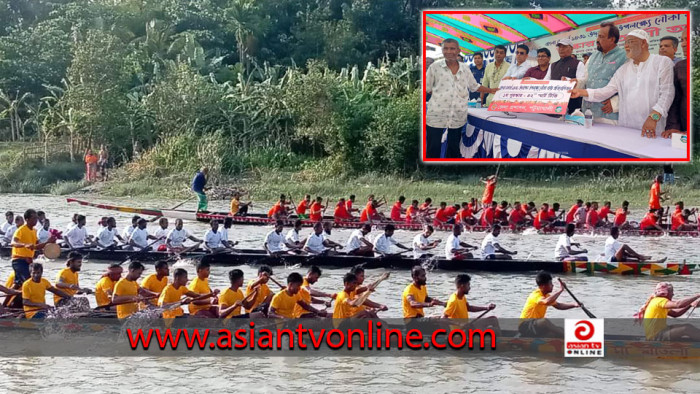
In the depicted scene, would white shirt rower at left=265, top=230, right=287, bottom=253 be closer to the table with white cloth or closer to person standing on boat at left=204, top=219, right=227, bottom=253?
person standing on boat at left=204, top=219, right=227, bottom=253

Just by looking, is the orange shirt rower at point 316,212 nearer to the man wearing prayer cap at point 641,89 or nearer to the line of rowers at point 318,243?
the line of rowers at point 318,243

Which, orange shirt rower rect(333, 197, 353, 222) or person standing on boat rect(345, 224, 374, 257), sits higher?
orange shirt rower rect(333, 197, 353, 222)

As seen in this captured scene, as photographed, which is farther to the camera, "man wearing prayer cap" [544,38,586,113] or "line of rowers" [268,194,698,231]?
"man wearing prayer cap" [544,38,586,113]

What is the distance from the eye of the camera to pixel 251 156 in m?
27.6

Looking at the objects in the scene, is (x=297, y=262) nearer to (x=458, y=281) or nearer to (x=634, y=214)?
(x=458, y=281)

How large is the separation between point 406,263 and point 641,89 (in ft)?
32.0

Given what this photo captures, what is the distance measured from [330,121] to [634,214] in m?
9.54

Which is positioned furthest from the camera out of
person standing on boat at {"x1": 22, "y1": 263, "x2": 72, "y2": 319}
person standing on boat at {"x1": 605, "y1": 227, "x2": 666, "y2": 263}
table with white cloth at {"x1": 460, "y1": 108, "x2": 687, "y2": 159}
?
table with white cloth at {"x1": 460, "y1": 108, "x2": 687, "y2": 159}

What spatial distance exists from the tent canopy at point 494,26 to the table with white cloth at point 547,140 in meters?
1.58

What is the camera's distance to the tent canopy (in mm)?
21391

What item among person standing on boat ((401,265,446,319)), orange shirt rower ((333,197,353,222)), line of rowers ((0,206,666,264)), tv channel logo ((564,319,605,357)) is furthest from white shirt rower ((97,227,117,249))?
tv channel logo ((564,319,605,357))

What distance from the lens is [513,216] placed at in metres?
18.1

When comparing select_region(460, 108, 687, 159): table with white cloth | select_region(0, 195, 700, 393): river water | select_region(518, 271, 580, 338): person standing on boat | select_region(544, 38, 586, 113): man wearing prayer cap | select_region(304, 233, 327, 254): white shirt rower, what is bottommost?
select_region(0, 195, 700, 393): river water

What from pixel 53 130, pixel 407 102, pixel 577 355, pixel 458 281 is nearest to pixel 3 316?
pixel 458 281
